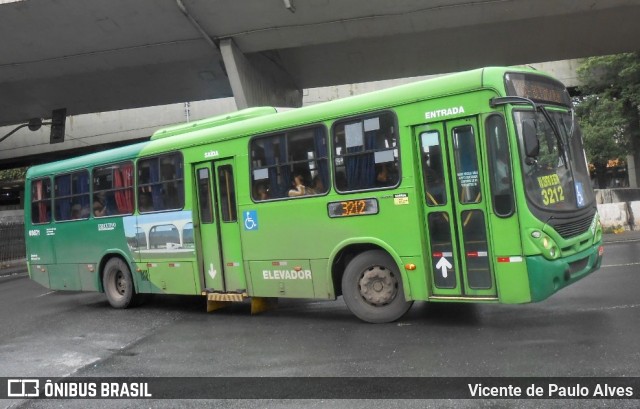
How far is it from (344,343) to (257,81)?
12479mm

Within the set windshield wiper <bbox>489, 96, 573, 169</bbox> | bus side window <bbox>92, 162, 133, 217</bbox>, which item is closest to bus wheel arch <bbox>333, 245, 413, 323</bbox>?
windshield wiper <bbox>489, 96, 573, 169</bbox>

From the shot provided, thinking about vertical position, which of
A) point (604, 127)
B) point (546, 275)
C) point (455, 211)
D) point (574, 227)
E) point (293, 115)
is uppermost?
point (604, 127)

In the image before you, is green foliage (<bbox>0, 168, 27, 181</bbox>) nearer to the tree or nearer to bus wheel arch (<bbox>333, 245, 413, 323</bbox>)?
the tree

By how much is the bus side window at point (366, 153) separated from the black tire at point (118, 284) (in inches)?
204

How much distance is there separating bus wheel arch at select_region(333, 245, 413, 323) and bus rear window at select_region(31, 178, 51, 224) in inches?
301

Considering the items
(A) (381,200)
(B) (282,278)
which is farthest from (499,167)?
(B) (282,278)

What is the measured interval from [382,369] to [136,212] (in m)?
6.23

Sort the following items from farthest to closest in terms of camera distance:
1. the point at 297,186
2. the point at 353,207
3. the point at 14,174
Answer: the point at 14,174 < the point at 297,186 < the point at 353,207

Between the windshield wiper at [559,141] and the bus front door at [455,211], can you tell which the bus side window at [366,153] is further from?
the windshield wiper at [559,141]

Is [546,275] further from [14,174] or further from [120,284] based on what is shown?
[14,174]

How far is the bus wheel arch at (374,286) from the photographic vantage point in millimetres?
7188

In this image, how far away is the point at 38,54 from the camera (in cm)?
1623

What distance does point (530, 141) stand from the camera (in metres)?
6.11

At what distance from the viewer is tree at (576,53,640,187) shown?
2220 centimetres
